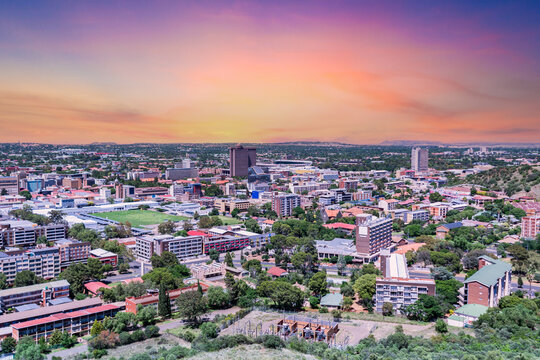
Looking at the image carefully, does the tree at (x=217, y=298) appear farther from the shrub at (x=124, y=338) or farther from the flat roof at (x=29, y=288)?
the flat roof at (x=29, y=288)

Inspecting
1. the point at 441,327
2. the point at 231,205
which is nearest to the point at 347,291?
the point at 441,327

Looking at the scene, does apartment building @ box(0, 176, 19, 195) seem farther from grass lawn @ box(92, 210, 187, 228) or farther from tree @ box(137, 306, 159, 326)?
tree @ box(137, 306, 159, 326)

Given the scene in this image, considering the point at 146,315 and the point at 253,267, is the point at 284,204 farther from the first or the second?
the point at 146,315

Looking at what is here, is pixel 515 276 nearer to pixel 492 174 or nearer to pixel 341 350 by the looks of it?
pixel 341 350

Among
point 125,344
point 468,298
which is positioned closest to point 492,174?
point 468,298

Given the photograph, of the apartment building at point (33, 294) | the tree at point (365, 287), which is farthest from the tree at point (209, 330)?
the apartment building at point (33, 294)

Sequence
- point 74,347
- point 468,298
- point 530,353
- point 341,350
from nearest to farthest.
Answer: point 530,353, point 341,350, point 74,347, point 468,298

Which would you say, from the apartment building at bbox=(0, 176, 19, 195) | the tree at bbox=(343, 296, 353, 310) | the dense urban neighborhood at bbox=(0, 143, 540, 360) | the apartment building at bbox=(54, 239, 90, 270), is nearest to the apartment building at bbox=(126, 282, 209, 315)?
the dense urban neighborhood at bbox=(0, 143, 540, 360)
